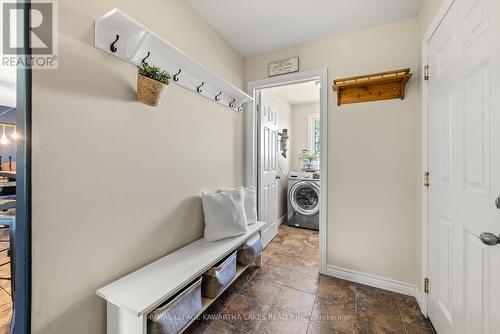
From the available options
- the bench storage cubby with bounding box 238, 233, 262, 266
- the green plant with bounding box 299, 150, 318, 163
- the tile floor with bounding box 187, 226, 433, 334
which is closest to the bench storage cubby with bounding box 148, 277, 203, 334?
the tile floor with bounding box 187, 226, 433, 334

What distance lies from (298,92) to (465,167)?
308 cm

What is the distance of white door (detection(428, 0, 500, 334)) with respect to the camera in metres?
0.89

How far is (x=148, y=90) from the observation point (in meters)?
1.23

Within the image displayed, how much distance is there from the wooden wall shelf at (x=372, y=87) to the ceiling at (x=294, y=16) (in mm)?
502

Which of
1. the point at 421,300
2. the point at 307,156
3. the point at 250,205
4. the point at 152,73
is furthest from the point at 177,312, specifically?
the point at 307,156

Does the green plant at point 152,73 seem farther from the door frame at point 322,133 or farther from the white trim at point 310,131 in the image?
the white trim at point 310,131

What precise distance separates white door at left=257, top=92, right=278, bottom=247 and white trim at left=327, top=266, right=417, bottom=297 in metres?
0.98

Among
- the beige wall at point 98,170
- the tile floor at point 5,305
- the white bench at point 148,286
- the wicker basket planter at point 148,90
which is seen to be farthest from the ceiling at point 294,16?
the tile floor at point 5,305

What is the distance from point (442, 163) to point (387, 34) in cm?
133

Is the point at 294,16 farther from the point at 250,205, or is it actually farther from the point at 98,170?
the point at 98,170

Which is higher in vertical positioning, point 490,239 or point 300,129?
point 300,129

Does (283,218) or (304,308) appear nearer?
(304,308)

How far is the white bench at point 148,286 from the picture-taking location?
102 centimetres

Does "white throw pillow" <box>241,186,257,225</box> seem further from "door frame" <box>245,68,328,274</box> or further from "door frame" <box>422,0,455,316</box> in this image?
"door frame" <box>422,0,455,316</box>
